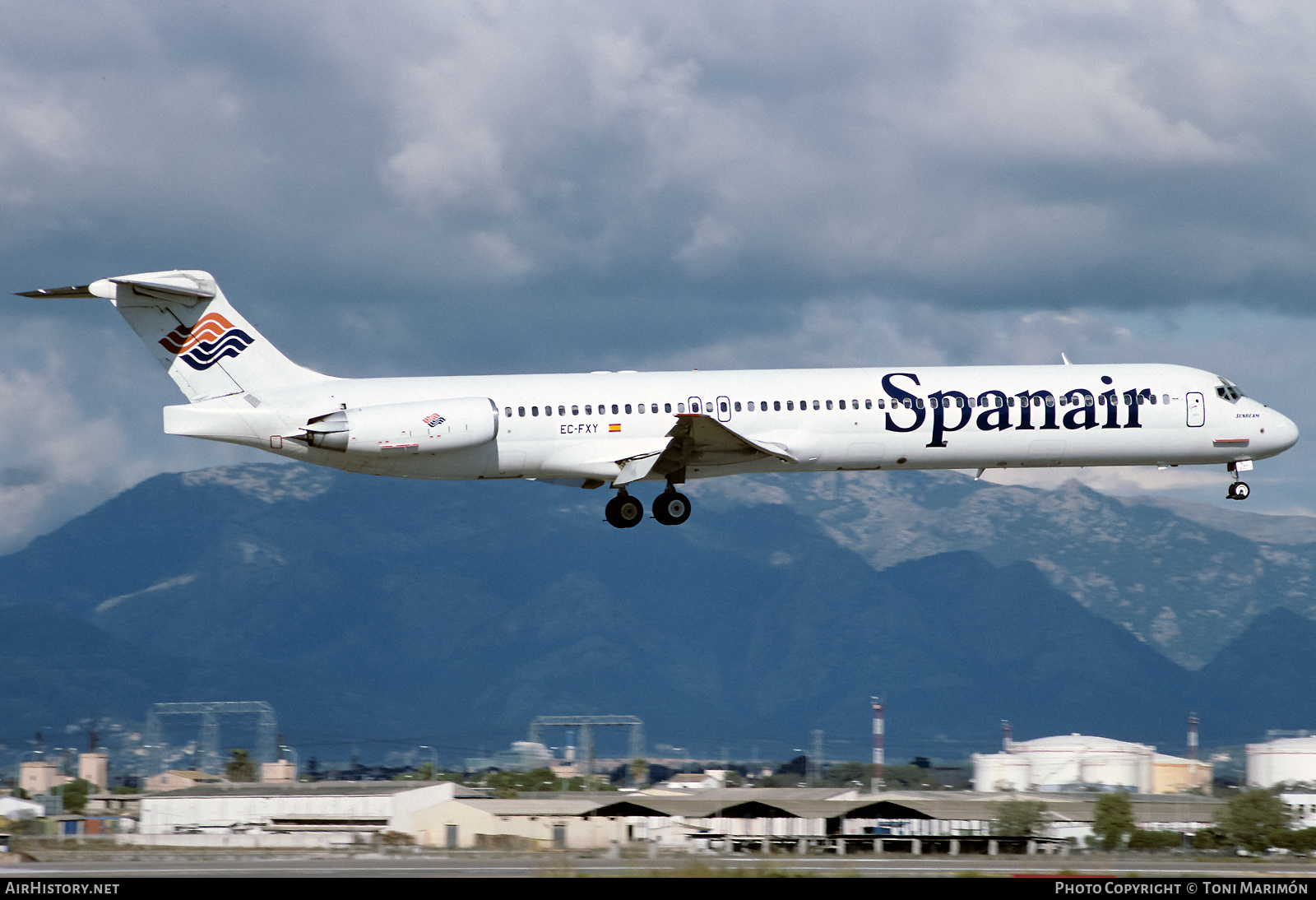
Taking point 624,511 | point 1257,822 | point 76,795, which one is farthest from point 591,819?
point 76,795

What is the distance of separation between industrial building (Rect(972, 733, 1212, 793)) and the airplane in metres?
52.0

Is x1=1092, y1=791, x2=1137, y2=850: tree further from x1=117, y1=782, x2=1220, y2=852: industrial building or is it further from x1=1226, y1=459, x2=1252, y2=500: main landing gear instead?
x1=1226, y1=459, x2=1252, y2=500: main landing gear

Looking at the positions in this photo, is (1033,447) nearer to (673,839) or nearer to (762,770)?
(673,839)

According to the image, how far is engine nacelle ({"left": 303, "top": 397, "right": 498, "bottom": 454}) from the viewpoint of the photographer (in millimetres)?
37750

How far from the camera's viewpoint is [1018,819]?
5609 cm

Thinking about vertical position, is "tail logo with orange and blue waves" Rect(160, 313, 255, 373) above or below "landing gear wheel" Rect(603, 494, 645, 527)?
above

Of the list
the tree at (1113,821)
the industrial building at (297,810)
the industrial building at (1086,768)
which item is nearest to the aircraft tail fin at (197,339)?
the industrial building at (297,810)

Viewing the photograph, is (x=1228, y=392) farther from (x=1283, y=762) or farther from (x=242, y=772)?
(x=242, y=772)

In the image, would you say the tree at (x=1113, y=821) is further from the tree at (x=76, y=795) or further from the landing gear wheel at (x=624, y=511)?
the tree at (x=76, y=795)

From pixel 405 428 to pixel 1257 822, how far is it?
112 feet

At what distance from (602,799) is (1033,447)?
78.2ft

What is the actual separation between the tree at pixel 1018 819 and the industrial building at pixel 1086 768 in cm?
3243

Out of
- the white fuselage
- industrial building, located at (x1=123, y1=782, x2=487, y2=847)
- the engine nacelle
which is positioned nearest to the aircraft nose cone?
the white fuselage

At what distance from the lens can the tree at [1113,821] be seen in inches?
2238
